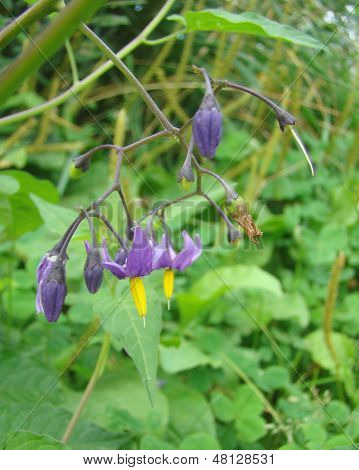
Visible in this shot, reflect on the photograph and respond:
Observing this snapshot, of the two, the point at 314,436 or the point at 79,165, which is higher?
the point at 79,165

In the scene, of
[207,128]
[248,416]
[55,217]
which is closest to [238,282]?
[248,416]

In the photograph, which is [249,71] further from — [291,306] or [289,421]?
[289,421]

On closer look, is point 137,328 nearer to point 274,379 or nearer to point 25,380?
point 25,380

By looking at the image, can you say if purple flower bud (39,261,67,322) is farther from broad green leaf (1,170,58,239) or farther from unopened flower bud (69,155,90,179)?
broad green leaf (1,170,58,239)

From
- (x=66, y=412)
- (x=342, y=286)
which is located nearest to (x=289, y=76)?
(x=342, y=286)

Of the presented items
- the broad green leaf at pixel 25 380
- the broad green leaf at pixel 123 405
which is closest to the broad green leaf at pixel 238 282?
the broad green leaf at pixel 123 405

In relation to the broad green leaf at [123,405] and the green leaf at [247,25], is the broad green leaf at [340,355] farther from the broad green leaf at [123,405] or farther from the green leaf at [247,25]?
the green leaf at [247,25]

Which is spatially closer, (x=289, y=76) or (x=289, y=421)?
(x=289, y=421)
